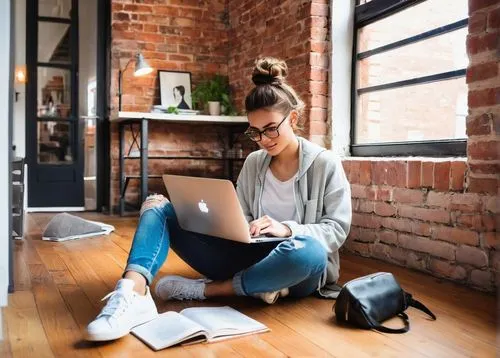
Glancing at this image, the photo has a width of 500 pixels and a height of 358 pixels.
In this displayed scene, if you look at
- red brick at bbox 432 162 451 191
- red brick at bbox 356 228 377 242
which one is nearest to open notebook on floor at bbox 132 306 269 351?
red brick at bbox 432 162 451 191

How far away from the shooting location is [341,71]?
12.1ft

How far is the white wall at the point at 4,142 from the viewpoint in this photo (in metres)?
2.09

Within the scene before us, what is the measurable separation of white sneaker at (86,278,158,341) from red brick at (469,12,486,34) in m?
1.72

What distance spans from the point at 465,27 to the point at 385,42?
0.70 metres

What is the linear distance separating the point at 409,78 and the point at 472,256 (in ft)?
3.79

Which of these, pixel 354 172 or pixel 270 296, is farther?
pixel 354 172

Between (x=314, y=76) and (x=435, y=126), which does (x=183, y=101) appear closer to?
(x=314, y=76)

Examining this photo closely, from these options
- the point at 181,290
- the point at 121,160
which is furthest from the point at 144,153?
the point at 181,290

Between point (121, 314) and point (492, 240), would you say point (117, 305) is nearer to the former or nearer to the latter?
point (121, 314)

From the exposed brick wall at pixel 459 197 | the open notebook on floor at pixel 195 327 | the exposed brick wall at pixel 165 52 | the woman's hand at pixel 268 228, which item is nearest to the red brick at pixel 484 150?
the exposed brick wall at pixel 459 197

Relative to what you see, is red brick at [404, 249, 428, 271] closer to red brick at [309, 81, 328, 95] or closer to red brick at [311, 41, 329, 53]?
red brick at [309, 81, 328, 95]

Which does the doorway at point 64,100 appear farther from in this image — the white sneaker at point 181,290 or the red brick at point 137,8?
the white sneaker at point 181,290

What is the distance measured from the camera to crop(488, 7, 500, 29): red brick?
7.59ft

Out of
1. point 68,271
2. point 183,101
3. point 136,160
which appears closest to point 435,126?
point 68,271
